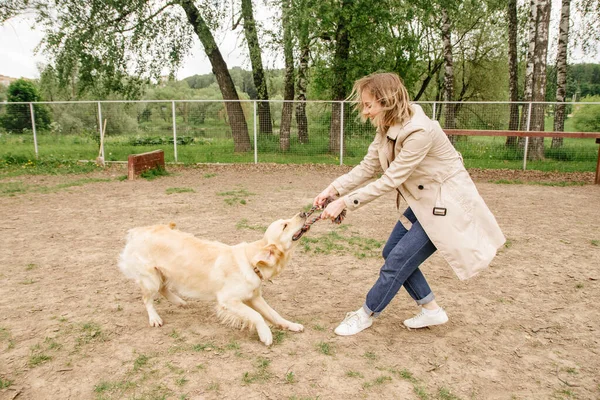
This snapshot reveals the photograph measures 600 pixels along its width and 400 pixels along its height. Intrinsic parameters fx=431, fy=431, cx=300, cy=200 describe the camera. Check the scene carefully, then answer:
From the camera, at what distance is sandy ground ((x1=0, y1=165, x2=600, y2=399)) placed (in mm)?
2686

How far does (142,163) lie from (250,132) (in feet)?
15.7

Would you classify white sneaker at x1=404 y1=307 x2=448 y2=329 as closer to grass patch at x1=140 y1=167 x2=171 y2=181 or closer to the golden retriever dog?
the golden retriever dog

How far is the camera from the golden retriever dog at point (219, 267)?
3.10 m

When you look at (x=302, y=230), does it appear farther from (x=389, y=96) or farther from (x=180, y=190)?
(x=180, y=190)

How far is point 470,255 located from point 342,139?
10754 millimetres

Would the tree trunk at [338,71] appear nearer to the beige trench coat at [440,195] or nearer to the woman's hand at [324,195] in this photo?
the woman's hand at [324,195]

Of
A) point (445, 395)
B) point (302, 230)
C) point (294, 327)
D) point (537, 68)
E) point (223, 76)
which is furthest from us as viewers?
point (223, 76)

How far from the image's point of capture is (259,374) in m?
2.78

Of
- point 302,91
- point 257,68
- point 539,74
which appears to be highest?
point 257,68

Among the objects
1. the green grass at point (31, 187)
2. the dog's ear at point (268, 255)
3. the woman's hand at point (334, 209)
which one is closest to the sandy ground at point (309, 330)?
the dog's ear at point (268, 255)

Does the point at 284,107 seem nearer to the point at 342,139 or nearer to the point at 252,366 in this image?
the point at 342,139

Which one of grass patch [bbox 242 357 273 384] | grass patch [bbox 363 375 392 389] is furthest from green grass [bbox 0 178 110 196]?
grass patch [bbox 363 375 392 389]

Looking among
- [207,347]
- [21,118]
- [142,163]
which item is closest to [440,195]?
[207,347]

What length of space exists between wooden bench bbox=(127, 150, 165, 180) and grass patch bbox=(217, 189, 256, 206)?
280cm
